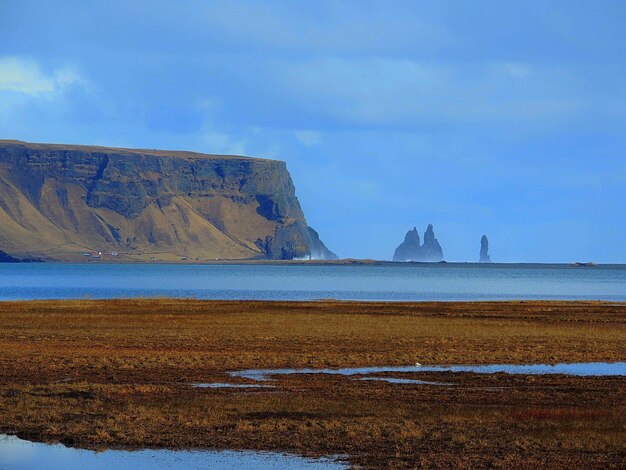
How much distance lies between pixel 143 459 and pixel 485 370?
48.7 ft

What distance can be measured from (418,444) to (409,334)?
24.5 m

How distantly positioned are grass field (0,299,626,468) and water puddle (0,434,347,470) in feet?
1.60

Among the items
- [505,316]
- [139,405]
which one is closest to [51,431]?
[139,405]

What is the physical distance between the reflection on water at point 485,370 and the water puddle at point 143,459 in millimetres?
9801

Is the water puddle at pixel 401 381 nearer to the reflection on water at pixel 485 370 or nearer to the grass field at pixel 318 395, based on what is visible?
the grass field at pixel 318 395

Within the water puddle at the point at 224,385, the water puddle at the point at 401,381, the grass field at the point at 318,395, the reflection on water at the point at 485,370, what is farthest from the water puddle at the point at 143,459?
the reflection on water at the point at 485,370

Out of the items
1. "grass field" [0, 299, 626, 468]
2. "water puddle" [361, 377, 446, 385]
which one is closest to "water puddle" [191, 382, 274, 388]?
"grass field" [0, 299, 626, 468]

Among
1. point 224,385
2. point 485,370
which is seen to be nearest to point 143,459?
point 224,385

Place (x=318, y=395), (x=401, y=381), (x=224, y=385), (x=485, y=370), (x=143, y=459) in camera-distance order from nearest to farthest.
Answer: (x=143, y=459), (x=318, y=395), (x=224, y=385), (x=401, y=381), (x=485, y=370)

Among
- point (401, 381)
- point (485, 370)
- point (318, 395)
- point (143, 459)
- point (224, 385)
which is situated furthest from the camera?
point (485, 370)

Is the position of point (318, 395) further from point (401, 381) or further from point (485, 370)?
point (485, 370)

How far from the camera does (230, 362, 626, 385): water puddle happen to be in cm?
2886

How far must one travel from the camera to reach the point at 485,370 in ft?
98.5

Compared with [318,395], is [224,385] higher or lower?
lower
